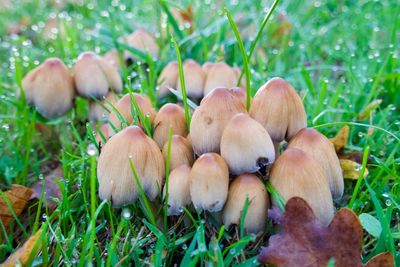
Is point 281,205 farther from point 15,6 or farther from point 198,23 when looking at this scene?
point 15,6

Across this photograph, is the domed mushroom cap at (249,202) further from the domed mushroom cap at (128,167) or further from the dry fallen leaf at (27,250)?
the dry fallen leaf at (27,250)

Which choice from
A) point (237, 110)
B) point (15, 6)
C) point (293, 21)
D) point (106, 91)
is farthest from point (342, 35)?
point (15, 6)

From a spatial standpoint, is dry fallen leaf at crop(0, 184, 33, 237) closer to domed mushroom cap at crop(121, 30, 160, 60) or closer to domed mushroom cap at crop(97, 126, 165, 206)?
domed mushroom cap at crop(97, 126, 165, 206)

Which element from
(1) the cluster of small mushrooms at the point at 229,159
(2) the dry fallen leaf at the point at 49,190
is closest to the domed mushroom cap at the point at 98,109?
(2) the dry fallen leaf at the point at 49,190

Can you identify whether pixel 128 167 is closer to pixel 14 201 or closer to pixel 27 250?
pixel 27 250

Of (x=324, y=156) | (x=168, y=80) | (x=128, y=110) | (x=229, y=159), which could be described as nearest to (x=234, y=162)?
(x=229, y=159)

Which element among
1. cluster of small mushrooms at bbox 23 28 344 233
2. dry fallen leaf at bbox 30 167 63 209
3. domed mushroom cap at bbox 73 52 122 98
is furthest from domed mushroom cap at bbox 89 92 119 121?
cluster of small mushrooms at bbox 23 28 344 233

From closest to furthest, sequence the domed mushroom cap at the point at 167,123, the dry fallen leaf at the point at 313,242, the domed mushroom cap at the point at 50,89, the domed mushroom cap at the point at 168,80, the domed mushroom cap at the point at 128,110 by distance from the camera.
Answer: the dry fallen leaf at the point at 313,242 < the domed mushroom cap at the point at 167,123 < the domed mushroom cap at the point at 128,110 < the domed mushroom cap at the point at 50,89 < the domed mushroom cap at the point at 168,80
